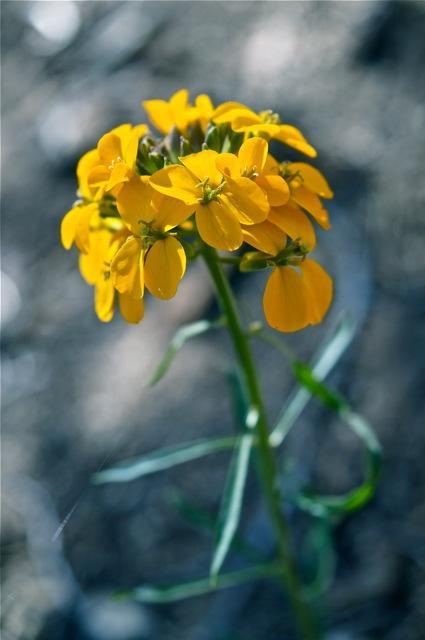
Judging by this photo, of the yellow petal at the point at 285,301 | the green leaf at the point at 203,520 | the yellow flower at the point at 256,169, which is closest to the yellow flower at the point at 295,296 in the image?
the yellow petal at the point at 285,301

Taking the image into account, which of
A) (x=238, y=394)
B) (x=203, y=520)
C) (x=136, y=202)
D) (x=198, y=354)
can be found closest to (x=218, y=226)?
(x=136, y=202)

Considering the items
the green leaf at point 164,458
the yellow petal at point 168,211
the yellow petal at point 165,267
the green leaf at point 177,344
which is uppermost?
the yellow petal at point 168,211

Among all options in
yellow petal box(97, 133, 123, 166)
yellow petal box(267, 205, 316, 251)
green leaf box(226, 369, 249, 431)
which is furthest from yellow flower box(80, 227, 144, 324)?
green leaf box(226, 369, 249, 431)

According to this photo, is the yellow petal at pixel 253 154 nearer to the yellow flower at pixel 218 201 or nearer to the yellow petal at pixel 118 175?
the yellow flower at pixel 218 201

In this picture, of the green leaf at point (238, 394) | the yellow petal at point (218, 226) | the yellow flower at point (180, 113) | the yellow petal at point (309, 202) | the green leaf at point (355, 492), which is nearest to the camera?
the yellow petal at point (218, 226)

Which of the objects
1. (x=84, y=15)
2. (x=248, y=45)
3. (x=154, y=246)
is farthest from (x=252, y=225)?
(x=84, y=15)
